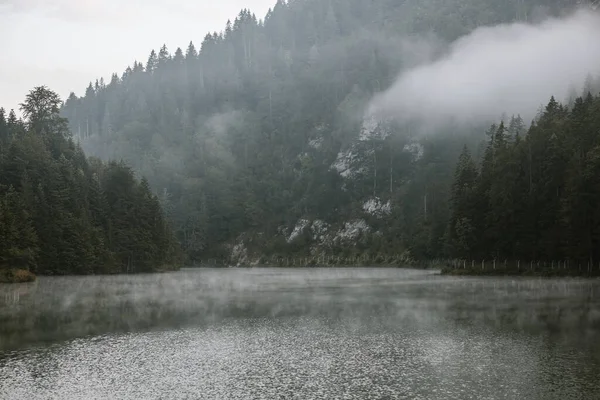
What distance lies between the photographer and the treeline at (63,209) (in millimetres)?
119312

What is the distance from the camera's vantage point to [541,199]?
406ft

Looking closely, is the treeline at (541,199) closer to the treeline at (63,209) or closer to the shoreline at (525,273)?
the shoreline at (525,273)

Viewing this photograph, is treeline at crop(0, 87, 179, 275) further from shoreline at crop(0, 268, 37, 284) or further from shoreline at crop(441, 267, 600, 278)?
shoreline at crop(441, 267, 600, 278)

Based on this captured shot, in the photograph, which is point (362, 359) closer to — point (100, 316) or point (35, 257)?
point (100, 316)

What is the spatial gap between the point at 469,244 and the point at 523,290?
5722 centimetres

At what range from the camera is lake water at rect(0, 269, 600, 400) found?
2750cm

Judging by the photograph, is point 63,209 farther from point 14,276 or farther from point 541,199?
point 541,199

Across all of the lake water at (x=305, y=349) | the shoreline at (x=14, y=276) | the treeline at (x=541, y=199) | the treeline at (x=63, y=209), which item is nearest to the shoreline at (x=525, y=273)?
the treeline at (x=541, y=199)

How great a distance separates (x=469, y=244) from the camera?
449 ft

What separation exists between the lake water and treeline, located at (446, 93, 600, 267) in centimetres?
4777

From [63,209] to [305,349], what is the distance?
381ft

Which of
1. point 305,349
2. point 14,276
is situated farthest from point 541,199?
point 14,276

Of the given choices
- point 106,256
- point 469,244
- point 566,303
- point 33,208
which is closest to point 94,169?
point 106,256

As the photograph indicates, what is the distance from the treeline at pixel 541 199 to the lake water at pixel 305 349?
47.8m
